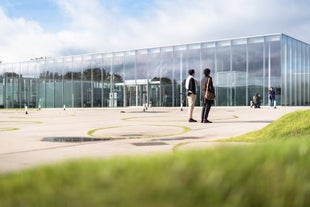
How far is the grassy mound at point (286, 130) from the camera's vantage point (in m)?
8.46

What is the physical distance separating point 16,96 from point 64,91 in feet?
35.4

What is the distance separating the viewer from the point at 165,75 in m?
49.3

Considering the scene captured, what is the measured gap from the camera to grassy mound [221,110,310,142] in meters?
8.46

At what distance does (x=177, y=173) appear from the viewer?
2.29 metres

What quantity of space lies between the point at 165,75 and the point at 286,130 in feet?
134

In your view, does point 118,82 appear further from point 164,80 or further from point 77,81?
point 164,80

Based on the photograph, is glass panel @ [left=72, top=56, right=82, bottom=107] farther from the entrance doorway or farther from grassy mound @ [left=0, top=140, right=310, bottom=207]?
grassy mound @ [left=0, top=140, right=310, bottom=207]

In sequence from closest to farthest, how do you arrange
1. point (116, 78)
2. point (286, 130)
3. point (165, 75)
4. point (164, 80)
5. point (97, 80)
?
point (286, 130), point (165, 75), point (164, 80), point (116, 78), point (97, 80)

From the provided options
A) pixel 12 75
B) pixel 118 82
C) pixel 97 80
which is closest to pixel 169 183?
pixel 118 82

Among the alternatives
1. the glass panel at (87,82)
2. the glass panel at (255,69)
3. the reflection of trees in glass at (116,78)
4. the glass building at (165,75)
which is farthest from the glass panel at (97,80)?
the glass panel at (255,69)

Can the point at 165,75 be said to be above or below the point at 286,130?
above

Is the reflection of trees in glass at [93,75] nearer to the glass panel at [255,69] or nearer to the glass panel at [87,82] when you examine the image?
the glass panel at [87,82]

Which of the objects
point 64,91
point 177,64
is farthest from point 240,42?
point 64,91

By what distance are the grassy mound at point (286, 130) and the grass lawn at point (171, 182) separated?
19.2ft
